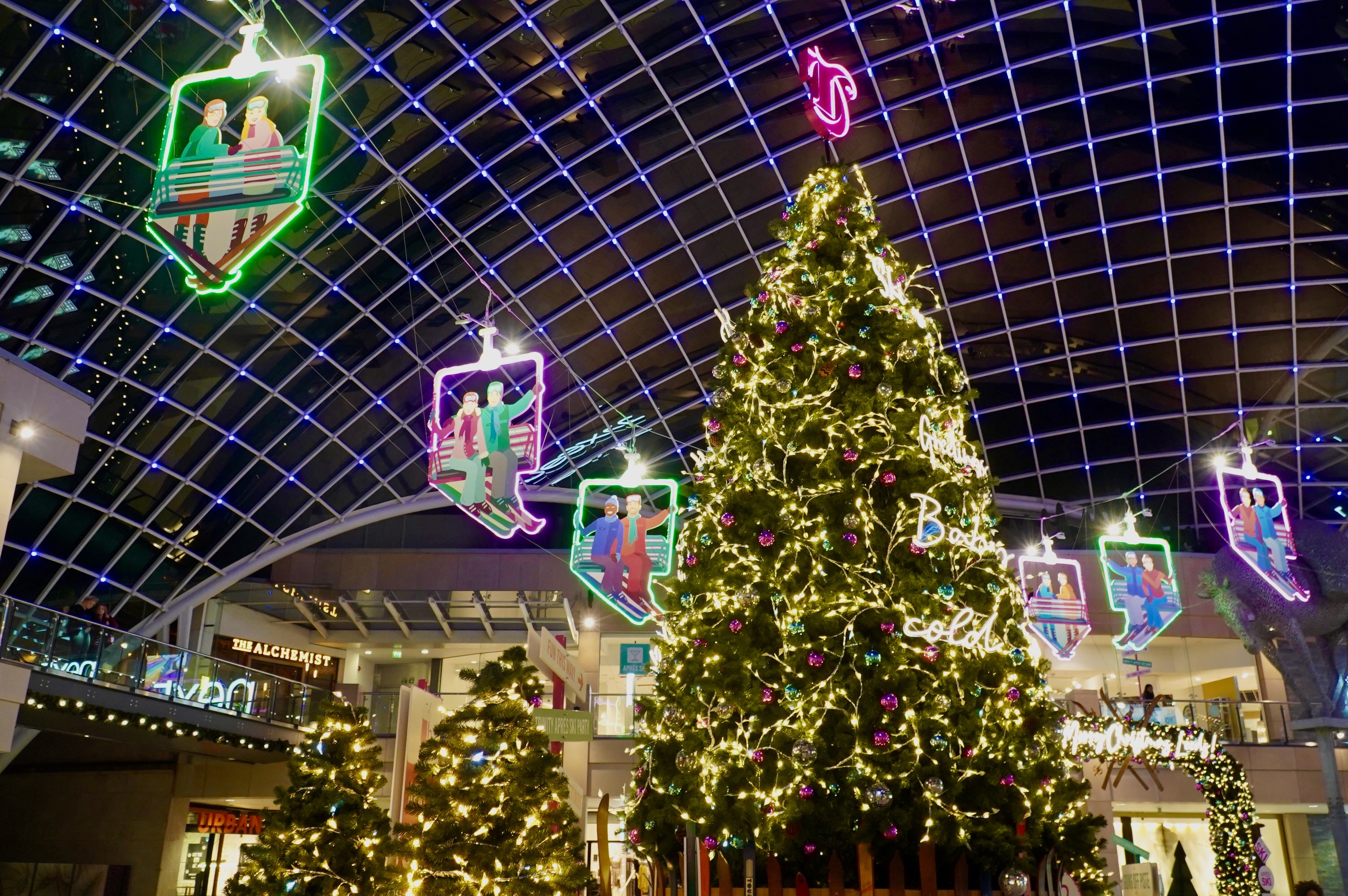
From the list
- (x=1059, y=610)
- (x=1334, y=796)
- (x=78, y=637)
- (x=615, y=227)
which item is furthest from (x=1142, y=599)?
(x=78, y=637)

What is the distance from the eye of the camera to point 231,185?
10422 millimetres

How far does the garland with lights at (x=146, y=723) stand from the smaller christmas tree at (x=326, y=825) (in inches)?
235

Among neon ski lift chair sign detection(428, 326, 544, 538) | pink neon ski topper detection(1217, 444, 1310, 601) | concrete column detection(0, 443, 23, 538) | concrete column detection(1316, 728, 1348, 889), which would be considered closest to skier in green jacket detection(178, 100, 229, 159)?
neon ski lift chair sign detection(428, 326, 544, 538)

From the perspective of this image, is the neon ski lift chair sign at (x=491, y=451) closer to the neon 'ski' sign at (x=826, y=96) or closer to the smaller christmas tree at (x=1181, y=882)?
the neon 'ski' sign at (x=826, y=96)

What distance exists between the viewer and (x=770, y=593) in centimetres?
750

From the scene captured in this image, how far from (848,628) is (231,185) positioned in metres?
7.39

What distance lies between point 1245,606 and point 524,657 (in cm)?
2904

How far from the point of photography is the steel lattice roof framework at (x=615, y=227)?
24.5 m

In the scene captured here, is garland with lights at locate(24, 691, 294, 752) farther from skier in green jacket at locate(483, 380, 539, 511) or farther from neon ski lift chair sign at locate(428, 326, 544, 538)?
skier in green jacket at locate(483, 380, 539, 511)

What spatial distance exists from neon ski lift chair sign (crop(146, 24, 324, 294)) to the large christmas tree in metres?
5.03

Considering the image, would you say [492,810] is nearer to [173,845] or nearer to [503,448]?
[503,448]

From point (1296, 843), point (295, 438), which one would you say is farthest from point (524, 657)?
point (1296, 843)

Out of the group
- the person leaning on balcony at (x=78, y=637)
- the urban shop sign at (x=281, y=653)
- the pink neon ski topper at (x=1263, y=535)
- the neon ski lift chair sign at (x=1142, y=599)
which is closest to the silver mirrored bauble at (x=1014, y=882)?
the person leaning on balcony at (x=78, y=637)

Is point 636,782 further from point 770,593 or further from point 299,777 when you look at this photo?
point 299,777
